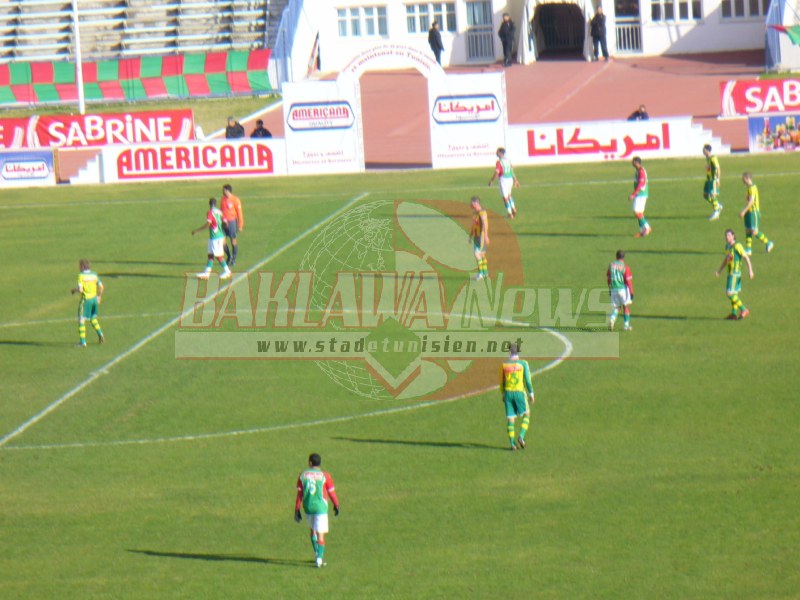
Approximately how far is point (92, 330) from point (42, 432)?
7815 millimetres

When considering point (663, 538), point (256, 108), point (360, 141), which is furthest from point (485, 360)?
point (256, 108)

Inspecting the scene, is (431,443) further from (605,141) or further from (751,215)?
(605,141)

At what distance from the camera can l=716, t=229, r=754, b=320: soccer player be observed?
28.4 metres

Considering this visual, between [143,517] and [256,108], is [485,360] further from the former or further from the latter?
[256,108]

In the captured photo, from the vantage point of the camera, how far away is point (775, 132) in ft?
164

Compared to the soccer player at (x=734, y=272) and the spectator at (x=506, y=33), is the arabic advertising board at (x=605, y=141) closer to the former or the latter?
the spectator at (x=506, y=33)

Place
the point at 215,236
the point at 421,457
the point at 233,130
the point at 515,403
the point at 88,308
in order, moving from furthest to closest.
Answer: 1. the point at 233,130
2. the point at 215,236
3. the point at 88,308
4. the point at 421,457
5. the point at 515,403

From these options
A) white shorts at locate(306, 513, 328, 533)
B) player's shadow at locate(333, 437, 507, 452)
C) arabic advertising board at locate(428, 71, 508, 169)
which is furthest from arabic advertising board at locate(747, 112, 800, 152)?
white shorts at locate(306, 513, 328, 533)

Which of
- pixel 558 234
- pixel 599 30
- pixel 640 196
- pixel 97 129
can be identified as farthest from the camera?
pixel 599 30

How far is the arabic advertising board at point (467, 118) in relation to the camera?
51.0 metres

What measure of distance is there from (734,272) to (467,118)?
23.9 m

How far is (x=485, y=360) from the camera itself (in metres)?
28.4

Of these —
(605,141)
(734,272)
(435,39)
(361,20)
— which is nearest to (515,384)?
(734,272)

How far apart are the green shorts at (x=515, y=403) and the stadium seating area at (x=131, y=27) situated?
5071 centimetres
